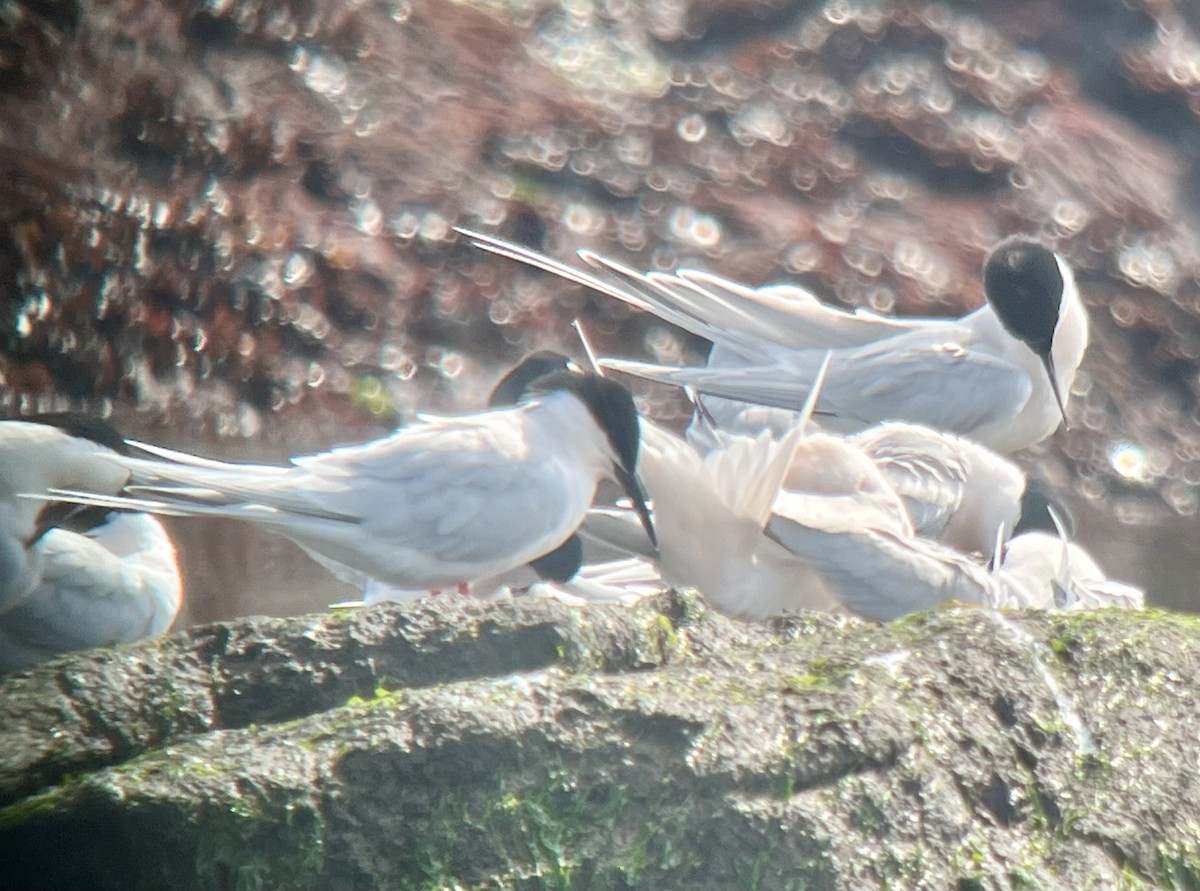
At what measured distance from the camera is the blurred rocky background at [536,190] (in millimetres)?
9430

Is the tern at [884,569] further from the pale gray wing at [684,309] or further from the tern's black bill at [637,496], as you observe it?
the pale gray wing at [684,309]

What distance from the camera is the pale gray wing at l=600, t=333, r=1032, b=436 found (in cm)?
631

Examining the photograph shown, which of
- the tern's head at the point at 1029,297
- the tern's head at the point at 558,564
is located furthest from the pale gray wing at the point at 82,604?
the tern's head at the point at 1029,297

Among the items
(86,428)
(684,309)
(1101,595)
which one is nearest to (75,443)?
(86,428)

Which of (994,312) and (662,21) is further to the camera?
(662,21)

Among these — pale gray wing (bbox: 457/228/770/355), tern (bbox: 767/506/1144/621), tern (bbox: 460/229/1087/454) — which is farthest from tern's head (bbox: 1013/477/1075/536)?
tern (bbox: 767/506/1144/621)

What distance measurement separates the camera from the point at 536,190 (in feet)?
36.6

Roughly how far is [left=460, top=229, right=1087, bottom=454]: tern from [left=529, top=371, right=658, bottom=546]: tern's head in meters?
1.32

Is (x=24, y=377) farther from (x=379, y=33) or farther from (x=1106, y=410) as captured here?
(x=1106, y=410)

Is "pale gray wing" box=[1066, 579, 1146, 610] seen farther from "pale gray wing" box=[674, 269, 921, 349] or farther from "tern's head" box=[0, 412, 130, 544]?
"tern's head" box=[0, 412, 130, 544]

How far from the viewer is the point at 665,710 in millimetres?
2930

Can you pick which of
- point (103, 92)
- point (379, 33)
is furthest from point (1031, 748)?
point (379, 33)

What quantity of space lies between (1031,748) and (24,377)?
22.2 feet

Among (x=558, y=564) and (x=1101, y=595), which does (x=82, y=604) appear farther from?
(x=1101, y=595)
